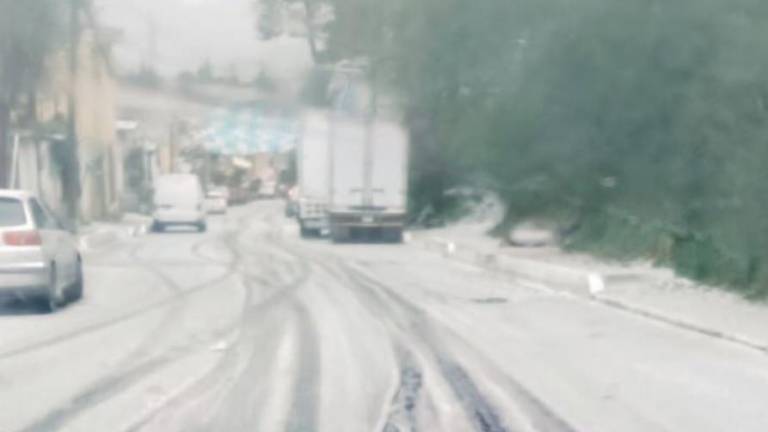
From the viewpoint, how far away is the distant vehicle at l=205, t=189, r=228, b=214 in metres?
76.2

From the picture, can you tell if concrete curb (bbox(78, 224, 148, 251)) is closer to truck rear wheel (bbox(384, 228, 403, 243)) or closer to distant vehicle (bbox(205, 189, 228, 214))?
truck rear wheel (bbox(384, 228, 403, 243))

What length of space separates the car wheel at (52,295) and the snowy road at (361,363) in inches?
7.9

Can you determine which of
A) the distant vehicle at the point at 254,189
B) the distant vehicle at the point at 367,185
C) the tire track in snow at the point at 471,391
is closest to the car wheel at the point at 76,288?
the tire track in snow at the point at 471,391

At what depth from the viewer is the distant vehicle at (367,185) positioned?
4838 cm

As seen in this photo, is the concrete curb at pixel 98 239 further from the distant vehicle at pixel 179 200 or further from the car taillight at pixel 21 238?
the car taillight at pixel 21 238

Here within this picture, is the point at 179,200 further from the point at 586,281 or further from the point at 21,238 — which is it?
the point at 21,238

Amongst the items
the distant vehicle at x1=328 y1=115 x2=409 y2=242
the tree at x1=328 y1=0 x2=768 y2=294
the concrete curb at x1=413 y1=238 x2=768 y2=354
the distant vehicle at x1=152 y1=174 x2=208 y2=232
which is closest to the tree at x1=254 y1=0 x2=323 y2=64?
the tree at x1=328 y1=0 x2=768 y2=294

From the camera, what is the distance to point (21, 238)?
2150cm

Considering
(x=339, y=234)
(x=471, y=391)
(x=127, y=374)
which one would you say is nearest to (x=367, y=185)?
(x=339, y=234)

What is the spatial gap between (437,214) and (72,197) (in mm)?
12345

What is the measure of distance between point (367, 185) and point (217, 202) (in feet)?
102

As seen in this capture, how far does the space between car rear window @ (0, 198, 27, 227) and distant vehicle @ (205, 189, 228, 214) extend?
52.2 m

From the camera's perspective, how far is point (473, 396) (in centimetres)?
1362

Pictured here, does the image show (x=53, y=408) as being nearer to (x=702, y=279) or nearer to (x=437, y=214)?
(x=702, y=279)
